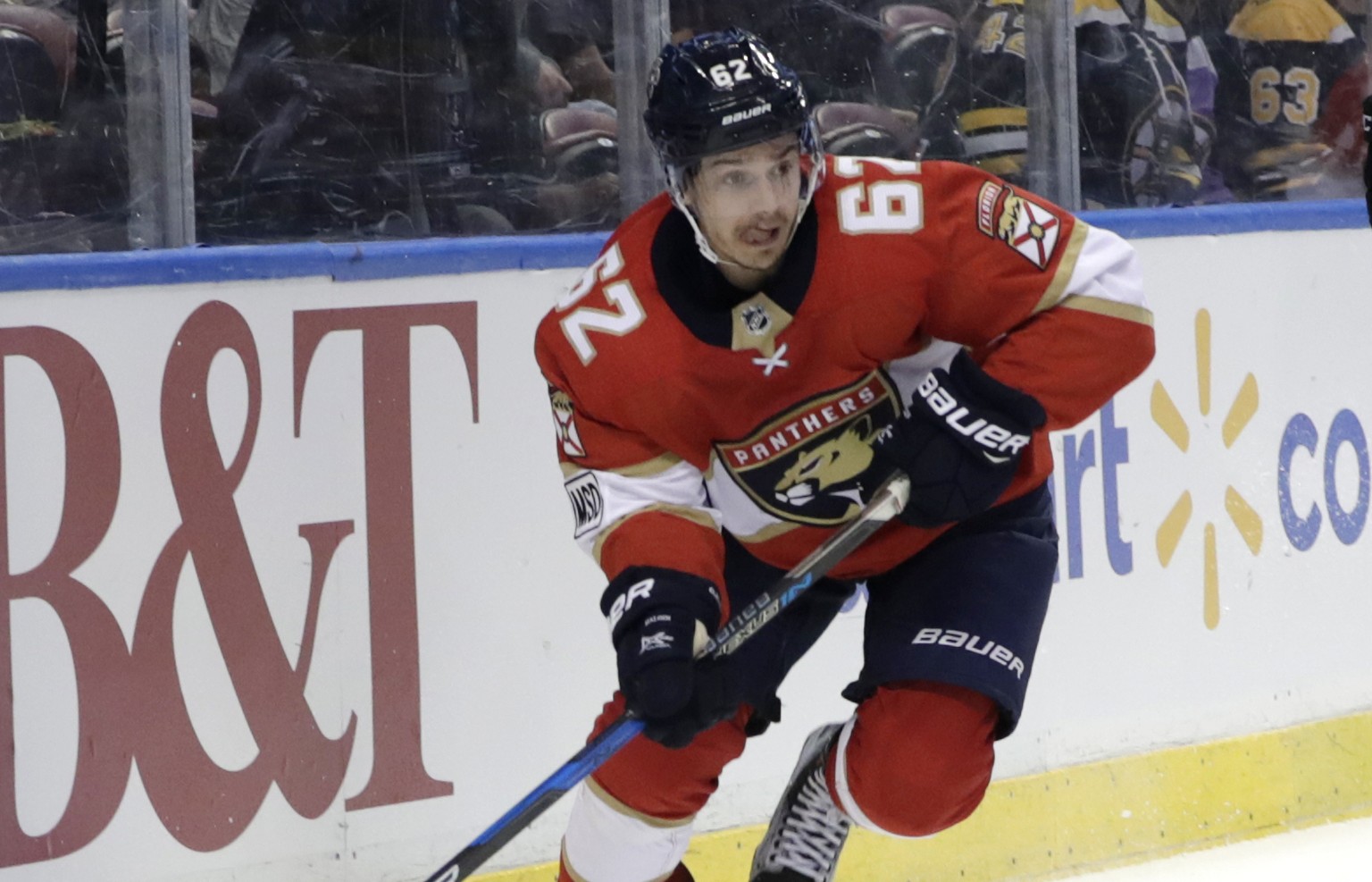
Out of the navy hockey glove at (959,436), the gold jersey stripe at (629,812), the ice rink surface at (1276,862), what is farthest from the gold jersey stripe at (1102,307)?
the ice rink surface at (1276,862)

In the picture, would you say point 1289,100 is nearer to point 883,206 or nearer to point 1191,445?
point 1191,445

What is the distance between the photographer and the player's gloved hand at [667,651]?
2.06m

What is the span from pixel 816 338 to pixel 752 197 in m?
0.19

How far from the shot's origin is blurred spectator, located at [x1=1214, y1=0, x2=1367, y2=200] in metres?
3.80

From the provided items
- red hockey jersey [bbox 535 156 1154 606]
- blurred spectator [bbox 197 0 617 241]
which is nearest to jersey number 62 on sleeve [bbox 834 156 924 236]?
red hockey jersey [bbox 535 156 1154 606]

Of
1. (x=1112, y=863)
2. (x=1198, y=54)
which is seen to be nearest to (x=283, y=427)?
(x=1112, y=863)

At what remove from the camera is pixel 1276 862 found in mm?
3283

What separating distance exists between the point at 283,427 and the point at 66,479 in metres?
0.31

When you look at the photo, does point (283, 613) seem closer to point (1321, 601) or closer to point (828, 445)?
point (828, 445)

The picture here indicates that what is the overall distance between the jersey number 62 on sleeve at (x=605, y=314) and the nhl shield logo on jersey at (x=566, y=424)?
3.1 inches

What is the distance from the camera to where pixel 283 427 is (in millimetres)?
2672

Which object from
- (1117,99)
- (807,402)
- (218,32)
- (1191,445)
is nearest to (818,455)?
(807,402)

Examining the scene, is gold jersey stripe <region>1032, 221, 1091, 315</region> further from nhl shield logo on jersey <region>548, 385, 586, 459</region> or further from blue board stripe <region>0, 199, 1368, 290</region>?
blue board stripe <region>0, 199, 1368, 290</region>

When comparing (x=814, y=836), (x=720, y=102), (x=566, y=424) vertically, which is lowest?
(x=814, y=836)
